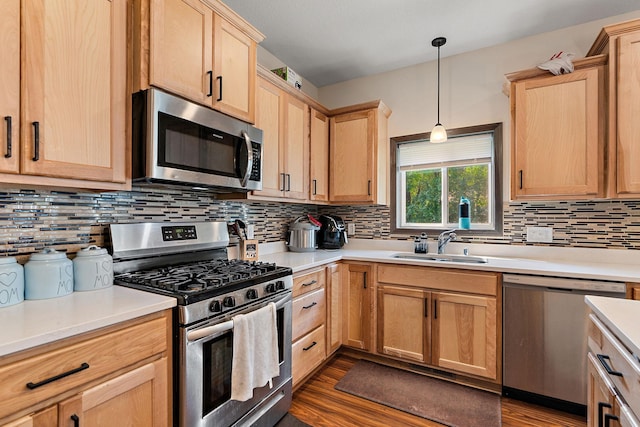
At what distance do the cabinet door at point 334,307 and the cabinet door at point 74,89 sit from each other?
1590 millimetres

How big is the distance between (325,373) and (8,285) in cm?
197

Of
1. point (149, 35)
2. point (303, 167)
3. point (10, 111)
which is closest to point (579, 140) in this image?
point (303, 167)

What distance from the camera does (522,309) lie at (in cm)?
195

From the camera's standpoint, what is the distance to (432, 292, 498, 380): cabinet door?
2057 millimetres

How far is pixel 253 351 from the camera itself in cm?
146

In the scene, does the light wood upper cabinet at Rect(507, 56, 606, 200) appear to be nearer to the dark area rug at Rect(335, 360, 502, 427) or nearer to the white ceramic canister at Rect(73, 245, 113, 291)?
the dark area rug at Rect(335, 360, 502, 427)

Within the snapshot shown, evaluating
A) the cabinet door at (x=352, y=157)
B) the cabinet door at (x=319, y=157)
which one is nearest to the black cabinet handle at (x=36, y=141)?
the cabinet door at (x=319, y=157)

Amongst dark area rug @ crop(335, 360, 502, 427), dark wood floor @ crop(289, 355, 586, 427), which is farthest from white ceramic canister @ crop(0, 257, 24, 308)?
dark area rug @ crop(335, 360, 502, 427)

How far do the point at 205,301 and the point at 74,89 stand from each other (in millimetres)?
991

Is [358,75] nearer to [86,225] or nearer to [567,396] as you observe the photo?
[86,225]

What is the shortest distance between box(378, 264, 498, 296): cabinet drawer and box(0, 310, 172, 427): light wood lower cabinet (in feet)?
5.48

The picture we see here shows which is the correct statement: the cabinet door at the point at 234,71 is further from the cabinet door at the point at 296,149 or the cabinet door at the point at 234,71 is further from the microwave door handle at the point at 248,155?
the cabinet door at the point at 296,149

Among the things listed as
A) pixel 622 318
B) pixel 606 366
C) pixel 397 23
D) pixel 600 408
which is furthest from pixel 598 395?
pixel 397 23

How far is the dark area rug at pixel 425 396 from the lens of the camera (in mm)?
1837
